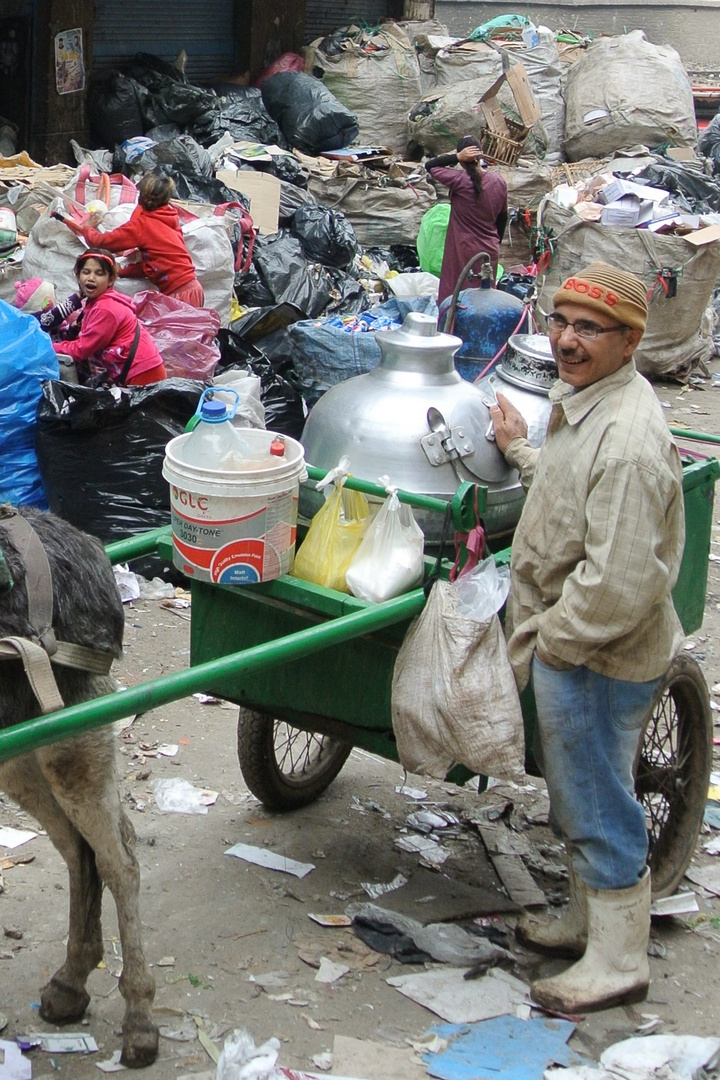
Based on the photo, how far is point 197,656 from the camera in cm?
354

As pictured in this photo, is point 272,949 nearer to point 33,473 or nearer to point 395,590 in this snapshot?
point 395,590

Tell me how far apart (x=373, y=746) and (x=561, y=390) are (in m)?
1.09

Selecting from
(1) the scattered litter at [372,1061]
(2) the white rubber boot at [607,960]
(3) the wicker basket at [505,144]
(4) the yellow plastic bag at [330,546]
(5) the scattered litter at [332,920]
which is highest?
(4) the yellow plastic bag at [330,546]

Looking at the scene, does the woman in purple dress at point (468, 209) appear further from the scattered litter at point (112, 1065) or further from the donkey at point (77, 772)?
the scattered litter at point (112, 1065)

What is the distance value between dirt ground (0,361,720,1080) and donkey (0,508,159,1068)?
5.2 inches

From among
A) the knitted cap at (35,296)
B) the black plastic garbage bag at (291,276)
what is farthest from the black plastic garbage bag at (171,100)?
the knitted cap at (35,296)

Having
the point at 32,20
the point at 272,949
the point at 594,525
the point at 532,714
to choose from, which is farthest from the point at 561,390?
the point at 32,20

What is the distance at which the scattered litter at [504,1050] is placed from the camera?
2984mm

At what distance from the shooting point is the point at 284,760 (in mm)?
4359

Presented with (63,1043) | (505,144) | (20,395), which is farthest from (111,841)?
(505,144)

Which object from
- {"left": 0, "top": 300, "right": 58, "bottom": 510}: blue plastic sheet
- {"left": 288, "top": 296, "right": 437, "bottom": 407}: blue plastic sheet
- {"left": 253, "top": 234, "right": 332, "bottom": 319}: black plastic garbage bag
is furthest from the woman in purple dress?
{"left": 0, "top": 300, "right": 58, "bottom": 510}: blue plastic sheet

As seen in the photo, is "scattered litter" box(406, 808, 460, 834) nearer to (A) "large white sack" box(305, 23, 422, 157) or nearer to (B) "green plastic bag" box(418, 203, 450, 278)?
(B) "green plastic bag" box(418, 203, 450, 278)

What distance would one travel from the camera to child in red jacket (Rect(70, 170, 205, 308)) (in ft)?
23.6

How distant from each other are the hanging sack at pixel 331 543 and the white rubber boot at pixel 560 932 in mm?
1041
